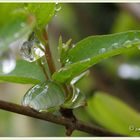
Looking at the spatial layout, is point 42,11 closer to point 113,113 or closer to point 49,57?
point 49,57

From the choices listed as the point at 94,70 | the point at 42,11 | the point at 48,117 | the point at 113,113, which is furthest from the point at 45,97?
the point at 94,70

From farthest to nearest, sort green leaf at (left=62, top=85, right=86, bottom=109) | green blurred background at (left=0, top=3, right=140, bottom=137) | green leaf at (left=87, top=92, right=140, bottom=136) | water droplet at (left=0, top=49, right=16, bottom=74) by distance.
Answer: green blurred background at (left=0, top=3, right=140, bottom=137) < green leaf at (left=87, top=92, right=140, bottom=136) < green leaf at (left=62, top=85, right=86, bottom=109) < water droplet at (left=0, top=49, right=16, bottom=74)

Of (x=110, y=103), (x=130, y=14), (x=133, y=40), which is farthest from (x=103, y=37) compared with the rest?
(x=130, y=14)

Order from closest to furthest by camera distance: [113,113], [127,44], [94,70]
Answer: [127,44] < [113,113] < [94,70]

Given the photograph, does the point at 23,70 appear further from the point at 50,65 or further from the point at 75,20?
the point at 75,20

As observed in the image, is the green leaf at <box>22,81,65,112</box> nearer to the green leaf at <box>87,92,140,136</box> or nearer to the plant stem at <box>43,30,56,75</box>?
the plant stem at <box>43,30,56,75</box>

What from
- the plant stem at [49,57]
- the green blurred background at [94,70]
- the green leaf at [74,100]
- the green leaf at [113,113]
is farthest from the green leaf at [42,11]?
the green blurred background at [94,70]

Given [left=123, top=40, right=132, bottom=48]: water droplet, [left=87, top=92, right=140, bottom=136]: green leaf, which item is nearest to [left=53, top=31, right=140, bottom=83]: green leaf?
[left=123, top=40, right=132, bottom=48]: water droplet
